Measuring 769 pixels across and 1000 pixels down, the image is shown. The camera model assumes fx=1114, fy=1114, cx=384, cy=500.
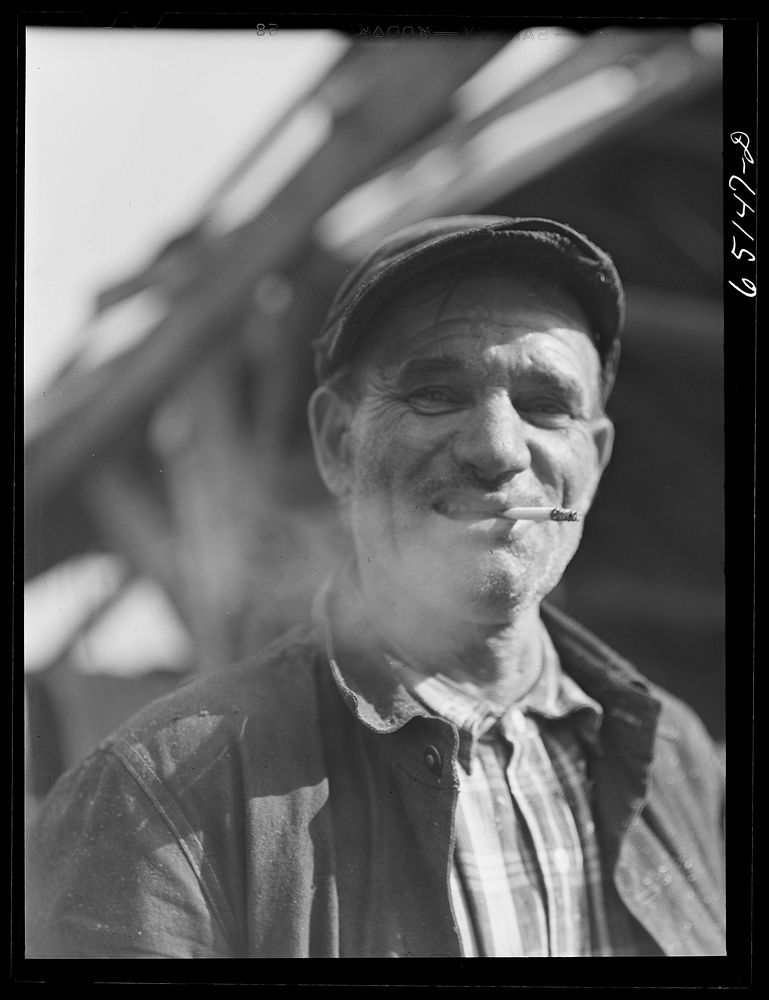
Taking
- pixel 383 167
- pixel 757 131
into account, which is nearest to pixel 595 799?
pixel 757 131

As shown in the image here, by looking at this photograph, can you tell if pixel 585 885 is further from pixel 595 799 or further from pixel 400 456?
pixel 400 456

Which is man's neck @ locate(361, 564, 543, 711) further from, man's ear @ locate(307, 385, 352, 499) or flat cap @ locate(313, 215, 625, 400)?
flat cap @ locate(313, 215, 625, 400)

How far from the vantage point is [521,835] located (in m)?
1.55

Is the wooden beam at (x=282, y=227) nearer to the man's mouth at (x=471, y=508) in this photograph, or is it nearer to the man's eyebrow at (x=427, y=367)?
the man's eyebrow at (x=427, y=367)

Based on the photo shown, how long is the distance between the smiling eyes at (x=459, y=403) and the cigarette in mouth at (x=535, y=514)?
13 cm

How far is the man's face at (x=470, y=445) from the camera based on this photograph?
1560 mm

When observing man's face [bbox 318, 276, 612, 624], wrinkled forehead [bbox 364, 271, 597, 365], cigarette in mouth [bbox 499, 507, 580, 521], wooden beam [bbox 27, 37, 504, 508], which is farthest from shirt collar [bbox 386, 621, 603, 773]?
wooden beam [bbox 27, 37, 504, 508]

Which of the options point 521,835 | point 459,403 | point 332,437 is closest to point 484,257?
point 459,403

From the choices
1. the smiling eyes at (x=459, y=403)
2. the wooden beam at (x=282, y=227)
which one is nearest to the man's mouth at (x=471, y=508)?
the smiling eyes at (x=459, y=403)

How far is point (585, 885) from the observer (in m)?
1.56

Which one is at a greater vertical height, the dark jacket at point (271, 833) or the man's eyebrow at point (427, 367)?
the man's eyebrow at point (427, 367)

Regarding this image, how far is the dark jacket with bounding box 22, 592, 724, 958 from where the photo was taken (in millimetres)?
1445

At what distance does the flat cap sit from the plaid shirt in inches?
19.7
